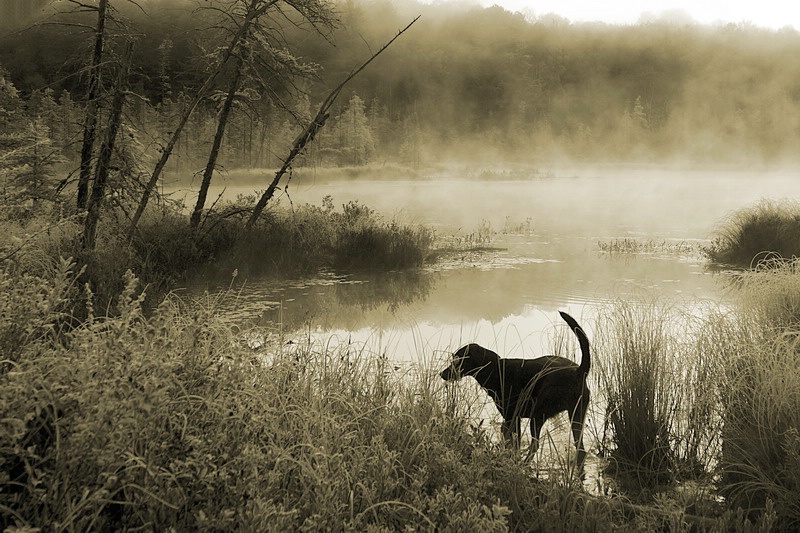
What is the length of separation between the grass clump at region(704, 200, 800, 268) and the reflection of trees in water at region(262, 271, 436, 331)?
5.06m

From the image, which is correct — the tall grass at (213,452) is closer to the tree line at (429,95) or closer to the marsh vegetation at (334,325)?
the marsh vegetation at (334,325)

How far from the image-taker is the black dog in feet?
11.9

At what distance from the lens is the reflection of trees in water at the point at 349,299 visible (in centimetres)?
707

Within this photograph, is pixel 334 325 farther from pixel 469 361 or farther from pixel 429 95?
pixel 429 95

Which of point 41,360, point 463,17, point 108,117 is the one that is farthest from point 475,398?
point 463,17

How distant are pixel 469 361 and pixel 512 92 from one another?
54.5 m

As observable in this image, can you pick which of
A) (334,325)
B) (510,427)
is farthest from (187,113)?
(510,427)

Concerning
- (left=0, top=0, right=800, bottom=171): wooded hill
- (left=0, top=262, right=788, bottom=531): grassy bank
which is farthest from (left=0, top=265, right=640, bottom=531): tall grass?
(left=0, top=0, right=800, bottom=171): wooded hill

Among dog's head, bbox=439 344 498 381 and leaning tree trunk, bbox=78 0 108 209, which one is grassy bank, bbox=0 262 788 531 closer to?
dog's head, bbox=439 344 498 381

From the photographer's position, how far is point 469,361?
3795 mm

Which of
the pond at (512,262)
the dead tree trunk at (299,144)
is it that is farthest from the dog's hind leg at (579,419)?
the dead tree trunk at (299,144)

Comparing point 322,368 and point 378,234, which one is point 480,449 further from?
point 378,234

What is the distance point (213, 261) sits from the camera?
9484 millimetres

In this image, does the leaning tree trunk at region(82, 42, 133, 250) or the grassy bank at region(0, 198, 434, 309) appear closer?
the leaning tree trunk at region(82, 42, 133, 250)
